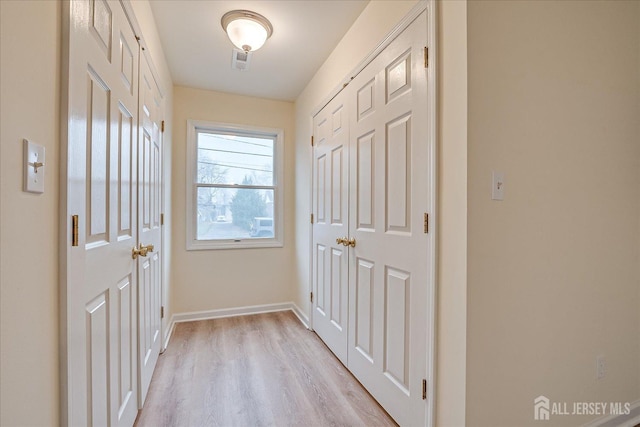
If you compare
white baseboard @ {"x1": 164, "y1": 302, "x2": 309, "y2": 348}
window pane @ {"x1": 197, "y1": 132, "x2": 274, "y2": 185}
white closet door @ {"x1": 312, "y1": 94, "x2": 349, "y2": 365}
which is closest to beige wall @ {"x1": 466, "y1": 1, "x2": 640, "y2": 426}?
white closet door @ {"x1": 312, "y1": 94, "x2": 349, "y2": 365}

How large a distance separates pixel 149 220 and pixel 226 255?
1.47 m

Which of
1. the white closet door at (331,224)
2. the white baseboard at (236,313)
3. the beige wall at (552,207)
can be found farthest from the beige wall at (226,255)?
the beige wall at (552,207)

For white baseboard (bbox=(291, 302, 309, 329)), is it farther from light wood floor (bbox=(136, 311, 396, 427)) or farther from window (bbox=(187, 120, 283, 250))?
window (bbox=(187, 120, 283, 250))

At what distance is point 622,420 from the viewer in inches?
61.0

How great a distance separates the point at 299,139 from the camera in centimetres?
331

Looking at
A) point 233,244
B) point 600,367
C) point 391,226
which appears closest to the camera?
point 600,367

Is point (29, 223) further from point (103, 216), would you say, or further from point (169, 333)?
point (169, 333)

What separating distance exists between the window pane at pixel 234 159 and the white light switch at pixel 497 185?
269cm

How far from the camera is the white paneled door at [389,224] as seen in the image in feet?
4.55

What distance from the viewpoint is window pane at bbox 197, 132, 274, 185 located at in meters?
3.23

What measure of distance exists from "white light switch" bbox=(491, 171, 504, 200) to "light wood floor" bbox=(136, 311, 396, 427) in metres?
1.35

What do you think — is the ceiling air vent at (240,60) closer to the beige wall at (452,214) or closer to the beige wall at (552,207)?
the beige wall at (452,214)

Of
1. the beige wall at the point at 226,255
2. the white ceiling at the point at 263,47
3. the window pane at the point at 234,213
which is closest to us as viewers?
the white ceiling at the point at 263,47

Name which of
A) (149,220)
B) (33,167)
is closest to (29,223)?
(33,167)
